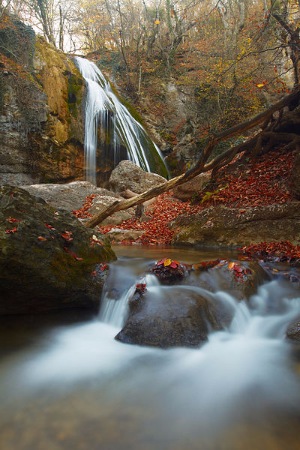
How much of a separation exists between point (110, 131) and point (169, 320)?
42.8 feet

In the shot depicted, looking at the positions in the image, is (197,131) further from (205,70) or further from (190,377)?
(190,377)

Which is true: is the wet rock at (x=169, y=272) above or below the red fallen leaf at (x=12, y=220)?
below

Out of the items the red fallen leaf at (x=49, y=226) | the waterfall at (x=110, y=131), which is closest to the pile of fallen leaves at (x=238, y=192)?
the red fallen leaf at (x=49, y=226)

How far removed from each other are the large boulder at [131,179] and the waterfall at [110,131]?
2.21 meters

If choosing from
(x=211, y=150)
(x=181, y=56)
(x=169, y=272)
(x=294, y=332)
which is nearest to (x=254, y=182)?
(x=211, y=150)

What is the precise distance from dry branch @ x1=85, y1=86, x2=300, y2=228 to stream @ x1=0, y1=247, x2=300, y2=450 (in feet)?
11.1

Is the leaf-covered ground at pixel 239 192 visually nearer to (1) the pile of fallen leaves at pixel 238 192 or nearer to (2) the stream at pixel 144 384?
(1) the pile of fallen leaves at pixel 238 192

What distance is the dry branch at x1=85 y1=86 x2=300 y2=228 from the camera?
262 inches

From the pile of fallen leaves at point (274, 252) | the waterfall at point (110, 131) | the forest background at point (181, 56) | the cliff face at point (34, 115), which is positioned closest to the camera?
the pile of fallen leaves at point (274, 252)

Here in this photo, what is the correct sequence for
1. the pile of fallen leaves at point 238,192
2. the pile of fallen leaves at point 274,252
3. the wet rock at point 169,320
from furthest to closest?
the pile of fallen leaves at point 238,192, the pile of fallen leaves at point 274,252, the wet rock at point 169,320

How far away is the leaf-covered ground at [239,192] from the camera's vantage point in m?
7.03

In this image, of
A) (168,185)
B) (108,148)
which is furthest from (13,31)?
(168,185)

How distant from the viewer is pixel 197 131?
1625 cm

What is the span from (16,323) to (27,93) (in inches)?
474
